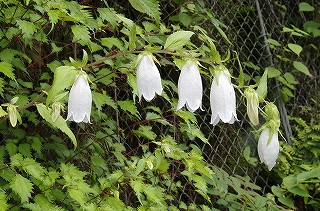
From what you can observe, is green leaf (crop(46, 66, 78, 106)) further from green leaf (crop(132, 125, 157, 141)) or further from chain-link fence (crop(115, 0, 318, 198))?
chain-link fence (crop(115, 0, 318, 198))

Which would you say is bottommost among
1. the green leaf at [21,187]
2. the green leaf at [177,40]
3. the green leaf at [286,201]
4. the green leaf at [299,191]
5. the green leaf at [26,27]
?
the green leaf at [286,201]

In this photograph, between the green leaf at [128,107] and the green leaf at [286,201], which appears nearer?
the green leaf at [128,107]

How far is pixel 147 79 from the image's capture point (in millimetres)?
1479

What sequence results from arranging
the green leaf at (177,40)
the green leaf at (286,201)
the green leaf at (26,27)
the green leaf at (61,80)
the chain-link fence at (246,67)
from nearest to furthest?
the green leaf at (61,80) < the green leaf at (177,40) < the green leaf at (26,27) < the green leaf at (286,201) < the chain-link fence at (246,67)

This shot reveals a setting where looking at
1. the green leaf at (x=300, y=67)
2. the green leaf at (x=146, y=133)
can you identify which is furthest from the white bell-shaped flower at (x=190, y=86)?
the green leaf at (x=300, y=67)

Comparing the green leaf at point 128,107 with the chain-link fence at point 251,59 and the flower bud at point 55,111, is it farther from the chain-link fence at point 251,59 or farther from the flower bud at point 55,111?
the chain-link fence at point 251,59

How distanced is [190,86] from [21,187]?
2.36ft

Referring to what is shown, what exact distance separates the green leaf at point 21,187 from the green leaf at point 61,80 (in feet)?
1.67

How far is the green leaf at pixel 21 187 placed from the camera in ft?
Result: 5.92

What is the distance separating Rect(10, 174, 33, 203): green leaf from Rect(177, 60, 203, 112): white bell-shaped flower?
0.66m

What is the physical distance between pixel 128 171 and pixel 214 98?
93 cm

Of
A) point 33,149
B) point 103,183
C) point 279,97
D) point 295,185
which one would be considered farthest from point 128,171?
point 279,97

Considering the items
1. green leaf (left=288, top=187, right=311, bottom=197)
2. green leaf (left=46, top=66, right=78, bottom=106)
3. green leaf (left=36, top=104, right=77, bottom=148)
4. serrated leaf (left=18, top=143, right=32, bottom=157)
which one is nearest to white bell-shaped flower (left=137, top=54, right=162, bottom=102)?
green leaf (left=46, top=66, right=78, bottom=106)

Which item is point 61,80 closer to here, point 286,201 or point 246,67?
point 286,201
